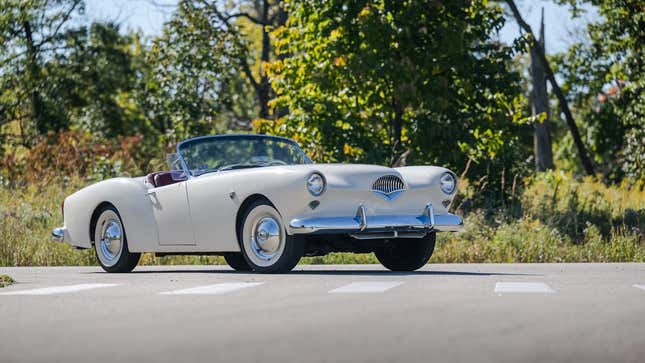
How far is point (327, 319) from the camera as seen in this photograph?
7.07m

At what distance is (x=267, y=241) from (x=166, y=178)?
1.80 meters

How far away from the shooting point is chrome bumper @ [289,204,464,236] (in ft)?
35.5

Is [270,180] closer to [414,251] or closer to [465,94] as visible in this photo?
[414,251]

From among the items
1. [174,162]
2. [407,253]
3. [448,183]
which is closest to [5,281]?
[174,162]

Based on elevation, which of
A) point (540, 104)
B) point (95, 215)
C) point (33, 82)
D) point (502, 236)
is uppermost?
point (33, 82)

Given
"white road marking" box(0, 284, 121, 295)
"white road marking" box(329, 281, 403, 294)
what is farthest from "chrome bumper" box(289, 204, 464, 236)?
"white road marking" box(0, 284, 121, 295)

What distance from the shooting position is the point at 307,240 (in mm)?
11523

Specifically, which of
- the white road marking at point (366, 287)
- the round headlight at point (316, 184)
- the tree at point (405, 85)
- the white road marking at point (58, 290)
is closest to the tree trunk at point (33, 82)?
the tree at point (405, 85)

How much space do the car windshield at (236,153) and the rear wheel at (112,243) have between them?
113cm

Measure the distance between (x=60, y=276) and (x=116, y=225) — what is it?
93 cm

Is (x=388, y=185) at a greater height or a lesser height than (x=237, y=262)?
greater

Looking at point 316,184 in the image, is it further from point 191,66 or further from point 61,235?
point 191,66

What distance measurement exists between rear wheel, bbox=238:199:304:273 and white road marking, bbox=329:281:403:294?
4.12 ft

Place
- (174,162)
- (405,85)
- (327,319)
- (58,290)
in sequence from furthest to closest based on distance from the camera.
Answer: (405,85) → (174,162) → (58,290) → (327,319)
